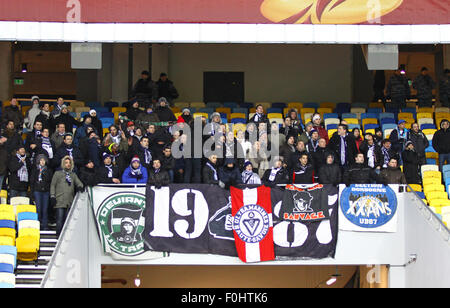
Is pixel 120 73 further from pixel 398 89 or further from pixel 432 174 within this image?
pixel 432 174

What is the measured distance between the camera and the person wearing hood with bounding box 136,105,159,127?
18.2 m

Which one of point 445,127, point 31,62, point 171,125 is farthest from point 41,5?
point 31,62

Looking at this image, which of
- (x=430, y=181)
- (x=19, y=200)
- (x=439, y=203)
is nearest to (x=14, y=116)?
(x=19, y=200)

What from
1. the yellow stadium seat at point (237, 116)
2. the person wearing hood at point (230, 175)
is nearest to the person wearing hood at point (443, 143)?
the person wearing hood at point (230, 175)

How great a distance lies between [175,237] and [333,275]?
6.37 m

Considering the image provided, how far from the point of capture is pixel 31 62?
33.4 m

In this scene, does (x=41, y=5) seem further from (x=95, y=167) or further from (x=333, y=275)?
(x=333, y=275)

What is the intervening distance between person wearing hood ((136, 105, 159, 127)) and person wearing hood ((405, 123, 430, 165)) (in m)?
5.51

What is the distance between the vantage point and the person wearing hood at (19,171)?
641 inches

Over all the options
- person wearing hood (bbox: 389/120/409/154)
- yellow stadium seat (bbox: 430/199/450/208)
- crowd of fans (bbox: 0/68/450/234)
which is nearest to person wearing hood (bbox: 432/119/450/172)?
person wearing hood (bbox: 389/120/409/154)

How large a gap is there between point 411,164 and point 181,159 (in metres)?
4.82

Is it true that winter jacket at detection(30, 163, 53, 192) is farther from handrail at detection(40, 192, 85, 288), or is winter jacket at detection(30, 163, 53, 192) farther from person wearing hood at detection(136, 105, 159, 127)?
person wearing hood at detection(136, 105, 159, 127)
